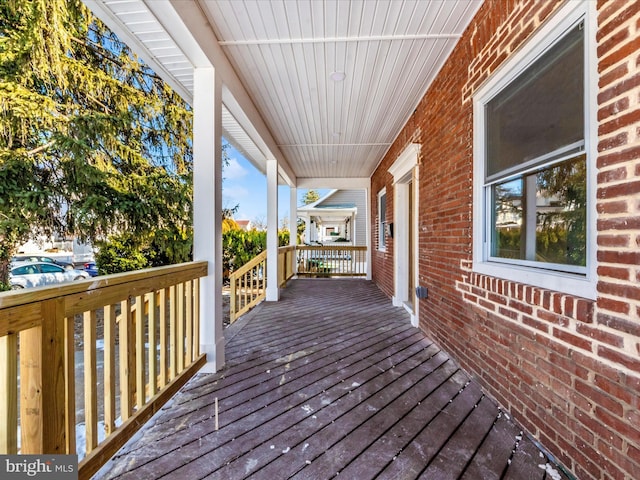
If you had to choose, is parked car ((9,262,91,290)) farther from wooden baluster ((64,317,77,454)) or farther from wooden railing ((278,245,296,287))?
wooden baluster ((64,317,77,454))

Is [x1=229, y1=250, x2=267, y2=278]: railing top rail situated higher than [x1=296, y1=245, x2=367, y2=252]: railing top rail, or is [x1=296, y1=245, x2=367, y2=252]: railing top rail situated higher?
[x1=296, y1=245, x2=367, y2=252]: railing top rail

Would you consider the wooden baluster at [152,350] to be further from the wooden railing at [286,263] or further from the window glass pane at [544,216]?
the wooden railing at [286,263]

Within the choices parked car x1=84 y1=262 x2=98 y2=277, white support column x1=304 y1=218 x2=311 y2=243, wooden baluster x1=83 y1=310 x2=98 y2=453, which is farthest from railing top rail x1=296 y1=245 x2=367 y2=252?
wooden baluster x1=83 y1=310 x2=98 y2=453

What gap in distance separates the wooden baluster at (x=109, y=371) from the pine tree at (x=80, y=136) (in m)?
4.26

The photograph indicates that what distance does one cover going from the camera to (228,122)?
4.22m

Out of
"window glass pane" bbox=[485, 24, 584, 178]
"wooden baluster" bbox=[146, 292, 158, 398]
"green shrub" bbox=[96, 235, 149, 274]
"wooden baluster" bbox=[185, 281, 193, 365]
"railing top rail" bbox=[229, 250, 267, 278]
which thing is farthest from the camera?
"green shrub" bbox=[96, 235, 149, 274]

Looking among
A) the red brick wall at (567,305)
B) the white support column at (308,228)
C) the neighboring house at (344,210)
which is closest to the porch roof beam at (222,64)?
the red brick wall at (567,305)

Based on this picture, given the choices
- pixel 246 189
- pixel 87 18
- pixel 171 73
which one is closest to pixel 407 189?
pixel 171 73

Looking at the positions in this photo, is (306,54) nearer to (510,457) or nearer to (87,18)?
(510,457)

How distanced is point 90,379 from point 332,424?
51.5 inches

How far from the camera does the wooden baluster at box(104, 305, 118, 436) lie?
1.53 meters

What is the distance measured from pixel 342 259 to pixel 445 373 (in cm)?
631

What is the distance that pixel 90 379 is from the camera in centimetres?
143

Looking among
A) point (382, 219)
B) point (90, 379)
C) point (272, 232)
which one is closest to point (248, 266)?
point (272, 232)
